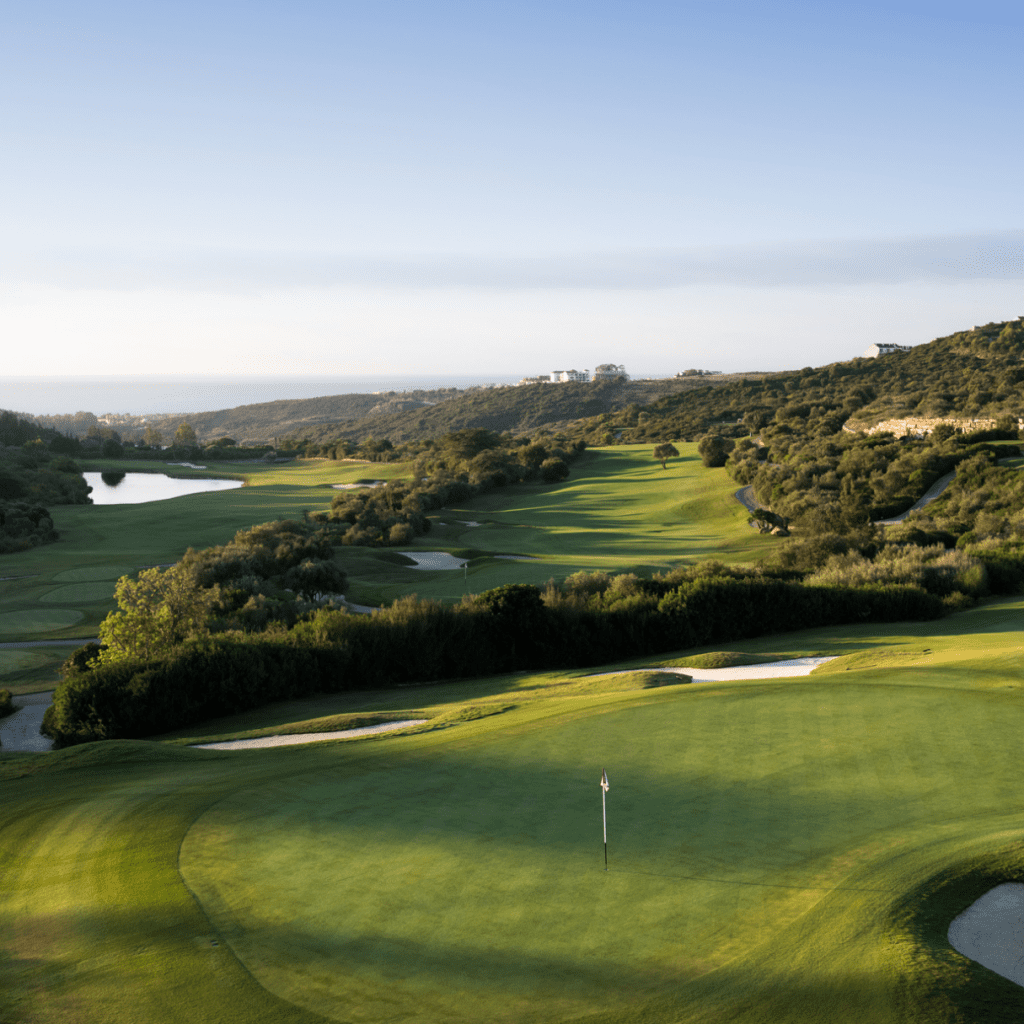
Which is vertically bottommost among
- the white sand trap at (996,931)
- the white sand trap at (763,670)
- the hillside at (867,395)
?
the white sand trap at (763,670)

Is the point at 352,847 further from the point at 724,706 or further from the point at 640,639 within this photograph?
the point at 640,639

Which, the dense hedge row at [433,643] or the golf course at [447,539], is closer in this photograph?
the dense hedge row at [433,643]

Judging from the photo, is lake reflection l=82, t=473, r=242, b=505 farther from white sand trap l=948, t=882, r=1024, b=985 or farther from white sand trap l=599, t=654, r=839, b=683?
white sand trap l=948, t=882, r=1024, b=985

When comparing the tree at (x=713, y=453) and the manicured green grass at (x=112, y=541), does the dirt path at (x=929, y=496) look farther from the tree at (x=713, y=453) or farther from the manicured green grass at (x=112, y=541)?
the manicured green grass at (x=112, y=541)

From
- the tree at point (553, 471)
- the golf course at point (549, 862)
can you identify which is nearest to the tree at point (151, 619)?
the golf course at point (549, 862)

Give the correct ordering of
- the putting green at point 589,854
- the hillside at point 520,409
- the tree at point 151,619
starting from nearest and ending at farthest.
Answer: the putting green at point 589,854
the tree at point 151,619
the hillside at point 520,409

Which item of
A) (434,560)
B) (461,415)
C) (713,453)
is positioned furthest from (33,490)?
(461,415)

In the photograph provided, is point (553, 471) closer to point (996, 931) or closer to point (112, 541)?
point (112, 541)
